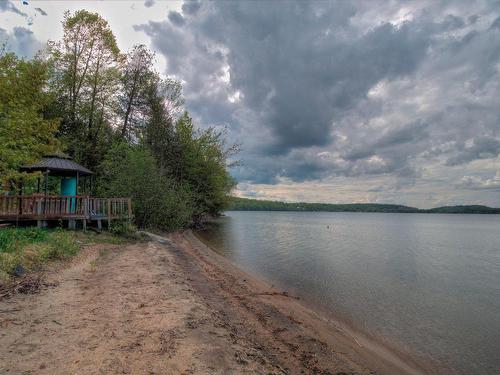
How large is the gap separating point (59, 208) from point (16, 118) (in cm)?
774

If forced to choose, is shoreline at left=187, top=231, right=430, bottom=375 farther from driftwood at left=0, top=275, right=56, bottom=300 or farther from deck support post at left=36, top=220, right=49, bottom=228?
deck support post at left=36, top=220, right=49, bottom=228

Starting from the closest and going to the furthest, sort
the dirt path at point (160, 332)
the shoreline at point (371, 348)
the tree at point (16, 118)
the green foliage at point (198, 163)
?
the dirt path at point (160, 332) → the shoreline at point (371, 348) → the tree at point (16, 118) → the green foliage at point (198, 163)

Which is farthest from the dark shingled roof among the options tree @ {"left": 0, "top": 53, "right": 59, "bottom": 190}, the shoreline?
the shoreline

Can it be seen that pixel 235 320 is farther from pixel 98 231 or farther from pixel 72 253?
pixel 98 231

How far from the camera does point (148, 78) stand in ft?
99.2

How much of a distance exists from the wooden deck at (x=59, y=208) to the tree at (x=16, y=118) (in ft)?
4.23

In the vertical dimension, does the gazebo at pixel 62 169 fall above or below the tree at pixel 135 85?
below

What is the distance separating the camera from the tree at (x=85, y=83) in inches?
1067

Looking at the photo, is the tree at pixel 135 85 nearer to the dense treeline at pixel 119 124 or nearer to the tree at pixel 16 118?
the dense treeline at pixel 119 124

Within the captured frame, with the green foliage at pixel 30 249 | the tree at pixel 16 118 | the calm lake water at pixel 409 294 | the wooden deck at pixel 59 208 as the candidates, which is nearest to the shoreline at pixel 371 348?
the calm lake water at pixel 409 294

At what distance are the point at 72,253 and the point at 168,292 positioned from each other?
19.0 feet

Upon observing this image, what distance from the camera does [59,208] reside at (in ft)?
55.2

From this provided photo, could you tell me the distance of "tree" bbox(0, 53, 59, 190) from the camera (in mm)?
10055

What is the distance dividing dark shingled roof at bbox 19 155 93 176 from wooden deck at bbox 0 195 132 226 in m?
1.59
